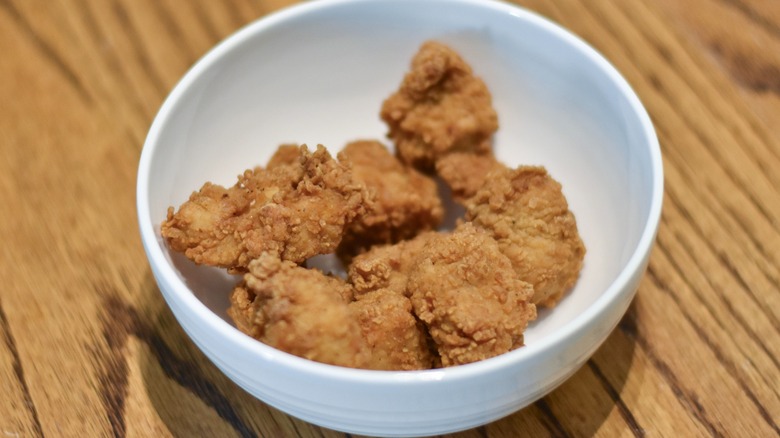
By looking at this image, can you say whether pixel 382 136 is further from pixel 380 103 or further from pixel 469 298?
pixel 469 298

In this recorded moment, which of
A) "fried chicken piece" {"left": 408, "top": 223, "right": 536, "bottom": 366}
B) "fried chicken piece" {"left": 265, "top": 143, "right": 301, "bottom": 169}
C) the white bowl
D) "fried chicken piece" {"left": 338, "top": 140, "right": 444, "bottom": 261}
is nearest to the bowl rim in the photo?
the white bowl

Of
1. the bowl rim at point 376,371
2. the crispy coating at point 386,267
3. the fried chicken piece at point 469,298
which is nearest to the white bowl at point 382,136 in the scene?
the bowl rim at point 376,371

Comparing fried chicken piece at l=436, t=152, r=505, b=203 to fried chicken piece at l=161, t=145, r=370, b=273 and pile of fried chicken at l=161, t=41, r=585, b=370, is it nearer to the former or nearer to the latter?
pile of fried chicken at l=161, t=41, r=585, b=370

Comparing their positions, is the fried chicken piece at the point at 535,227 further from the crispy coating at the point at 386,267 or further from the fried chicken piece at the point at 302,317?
the fried chicken piece at the point at 302,317

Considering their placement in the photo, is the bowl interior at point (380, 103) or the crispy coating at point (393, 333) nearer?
the crispy coating at point (393, 333)

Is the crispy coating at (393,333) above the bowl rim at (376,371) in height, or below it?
below

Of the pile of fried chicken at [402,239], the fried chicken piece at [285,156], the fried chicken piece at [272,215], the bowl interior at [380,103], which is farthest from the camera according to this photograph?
the fried chicken piece at [285,156]
